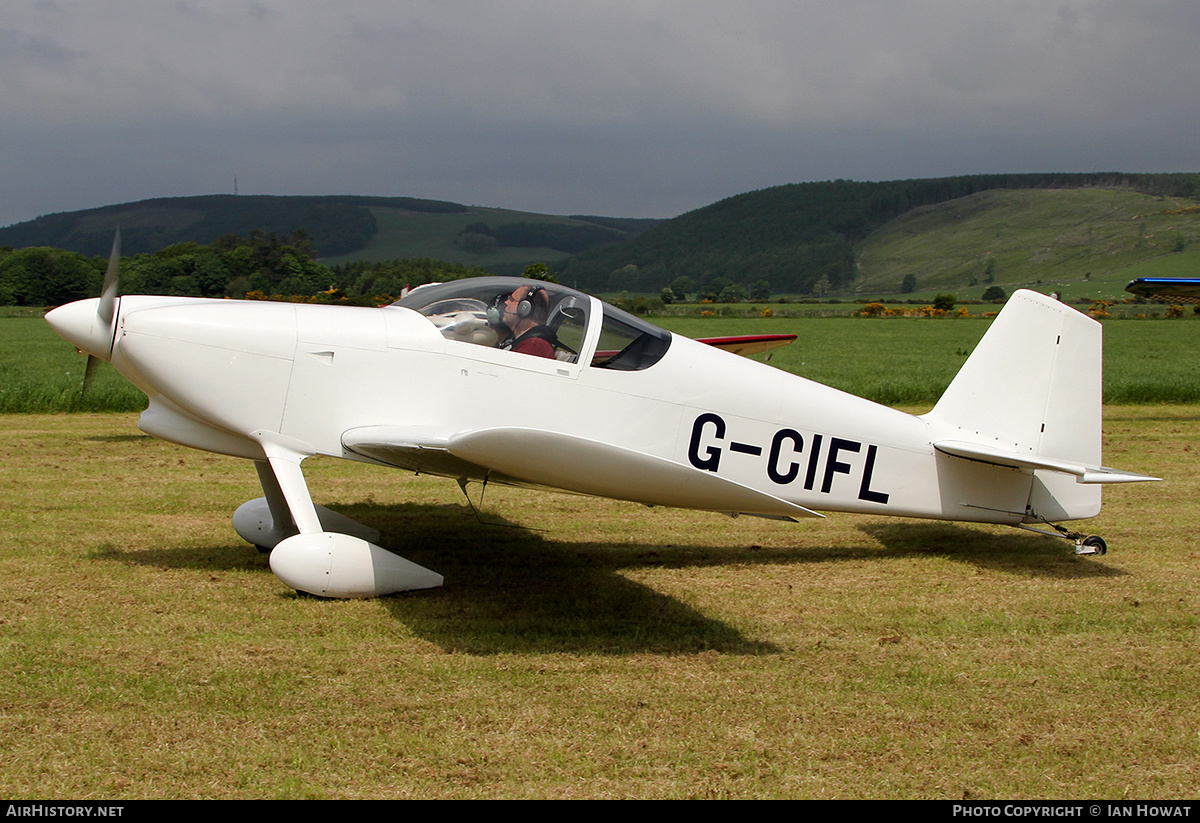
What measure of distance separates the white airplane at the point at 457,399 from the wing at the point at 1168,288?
35.9 feet

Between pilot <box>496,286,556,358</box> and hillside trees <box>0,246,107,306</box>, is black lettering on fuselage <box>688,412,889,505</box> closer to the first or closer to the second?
pilot <box>496,286,556,358</box>

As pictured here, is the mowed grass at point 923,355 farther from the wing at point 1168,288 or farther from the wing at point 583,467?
the wing at point 583,467

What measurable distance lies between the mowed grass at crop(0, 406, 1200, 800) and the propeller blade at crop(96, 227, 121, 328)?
1.62m

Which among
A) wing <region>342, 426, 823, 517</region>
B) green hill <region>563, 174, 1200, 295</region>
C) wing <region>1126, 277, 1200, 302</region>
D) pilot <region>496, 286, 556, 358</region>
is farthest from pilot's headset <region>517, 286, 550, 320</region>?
green hill <region>563, 174, 1200, 295</region>

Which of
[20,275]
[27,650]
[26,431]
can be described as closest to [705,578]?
[27,650]

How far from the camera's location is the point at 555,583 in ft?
19.8

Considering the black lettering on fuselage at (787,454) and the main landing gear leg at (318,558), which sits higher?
the black lettering on fuselage at (787,454)

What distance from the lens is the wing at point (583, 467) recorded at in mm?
4199

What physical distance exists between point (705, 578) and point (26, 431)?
31.8 ft

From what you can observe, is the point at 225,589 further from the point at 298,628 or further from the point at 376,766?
the point at 376,766

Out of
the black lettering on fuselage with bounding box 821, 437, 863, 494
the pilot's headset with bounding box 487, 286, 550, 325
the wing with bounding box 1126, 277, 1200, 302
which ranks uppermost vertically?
the wing with bounding box 1126, 277, 1200, 302

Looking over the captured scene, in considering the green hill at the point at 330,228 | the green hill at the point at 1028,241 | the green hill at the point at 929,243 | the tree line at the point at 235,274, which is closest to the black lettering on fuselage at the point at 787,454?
the tree line at the point at 235,274

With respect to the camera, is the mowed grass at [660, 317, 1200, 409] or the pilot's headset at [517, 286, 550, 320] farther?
the mowed grass at [660, 317, 1200, 409]

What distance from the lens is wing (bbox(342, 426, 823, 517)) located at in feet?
13.8
